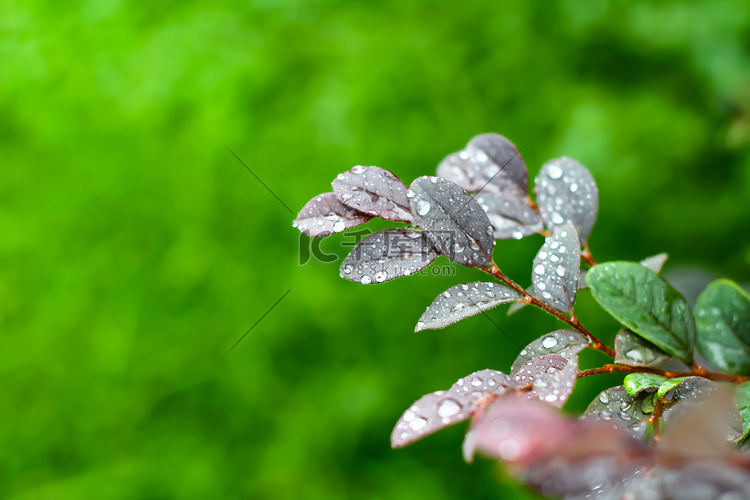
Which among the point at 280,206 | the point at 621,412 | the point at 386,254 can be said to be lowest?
the point at 280,206

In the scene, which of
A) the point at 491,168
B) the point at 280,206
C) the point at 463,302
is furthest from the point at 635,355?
the point at 280,206

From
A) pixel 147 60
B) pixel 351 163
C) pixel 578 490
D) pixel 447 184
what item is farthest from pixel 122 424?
pixel 578 490

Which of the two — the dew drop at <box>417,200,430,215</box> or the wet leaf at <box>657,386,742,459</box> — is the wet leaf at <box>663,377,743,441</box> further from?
the dew drop at <box>417,200,430,215</box>

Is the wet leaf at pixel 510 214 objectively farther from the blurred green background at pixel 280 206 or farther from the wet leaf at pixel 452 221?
the blurred green background at pixel 280 206

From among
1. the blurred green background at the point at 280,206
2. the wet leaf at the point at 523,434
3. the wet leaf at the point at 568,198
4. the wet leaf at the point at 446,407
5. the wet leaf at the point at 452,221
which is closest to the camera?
the wet leaf at the point at 523,434

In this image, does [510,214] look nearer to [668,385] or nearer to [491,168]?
[491,168]

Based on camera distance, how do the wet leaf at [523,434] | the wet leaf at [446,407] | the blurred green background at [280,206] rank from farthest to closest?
1. the blurred green background at [280,206]
2. the wet leaf at [446,407]
3. the wet leaf at [523,434]

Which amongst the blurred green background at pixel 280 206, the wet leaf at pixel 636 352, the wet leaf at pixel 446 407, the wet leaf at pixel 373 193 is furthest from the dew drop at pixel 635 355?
the blurred green background at pixel 280 206

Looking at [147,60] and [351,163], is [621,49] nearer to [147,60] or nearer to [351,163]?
[351,163]
